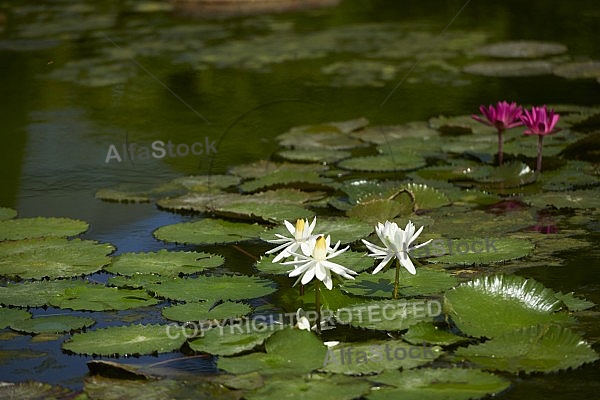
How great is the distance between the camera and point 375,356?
7.91ft

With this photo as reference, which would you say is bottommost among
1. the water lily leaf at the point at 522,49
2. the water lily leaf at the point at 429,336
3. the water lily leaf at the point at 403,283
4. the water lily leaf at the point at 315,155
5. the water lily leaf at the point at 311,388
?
the water lily leaf at the point at 311,388

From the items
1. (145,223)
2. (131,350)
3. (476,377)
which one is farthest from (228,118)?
(476,377)

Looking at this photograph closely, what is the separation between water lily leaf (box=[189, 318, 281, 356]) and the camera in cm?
249

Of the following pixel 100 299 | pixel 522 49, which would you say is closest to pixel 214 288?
pixel 100 299

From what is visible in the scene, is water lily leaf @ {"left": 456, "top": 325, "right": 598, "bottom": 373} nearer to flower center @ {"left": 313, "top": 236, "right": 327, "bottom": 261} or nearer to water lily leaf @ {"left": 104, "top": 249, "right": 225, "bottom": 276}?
flower center @ {"left": 313, "top": 236, "right": 327, "bottom": 261}

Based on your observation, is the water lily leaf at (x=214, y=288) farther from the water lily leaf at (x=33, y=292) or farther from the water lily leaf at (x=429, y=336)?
the water lily leaf at (x=429, y=336)

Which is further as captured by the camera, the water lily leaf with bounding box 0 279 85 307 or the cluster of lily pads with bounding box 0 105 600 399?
the water lily leaf with bounding box 0 279 85 307

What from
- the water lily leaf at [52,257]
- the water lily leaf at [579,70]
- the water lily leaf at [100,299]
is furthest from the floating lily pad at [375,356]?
the water lily leaf at [579,70]

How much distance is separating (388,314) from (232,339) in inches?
16.1

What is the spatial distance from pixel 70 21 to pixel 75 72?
8.43ft

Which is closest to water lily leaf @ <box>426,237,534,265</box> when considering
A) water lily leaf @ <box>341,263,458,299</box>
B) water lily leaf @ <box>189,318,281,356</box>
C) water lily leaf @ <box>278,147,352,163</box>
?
water lily leaf @ <box>341,263,458,299</box>

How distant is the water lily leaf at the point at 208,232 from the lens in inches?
137

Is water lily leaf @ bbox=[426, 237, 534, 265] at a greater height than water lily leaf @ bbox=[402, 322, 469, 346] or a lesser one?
greater

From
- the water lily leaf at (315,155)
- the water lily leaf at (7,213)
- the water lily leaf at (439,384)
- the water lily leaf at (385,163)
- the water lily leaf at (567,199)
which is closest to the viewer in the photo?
the water lily leaf at (439,384)
